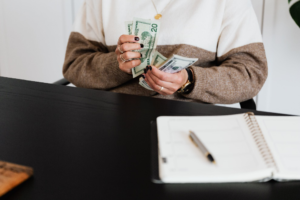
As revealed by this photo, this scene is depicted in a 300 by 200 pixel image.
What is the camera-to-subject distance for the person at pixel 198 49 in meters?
1.14

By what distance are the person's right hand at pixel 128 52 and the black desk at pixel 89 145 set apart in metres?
0.19

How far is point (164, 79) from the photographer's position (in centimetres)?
100

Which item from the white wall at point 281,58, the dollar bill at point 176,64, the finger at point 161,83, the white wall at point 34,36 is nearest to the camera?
the dollar bill at point 176,64

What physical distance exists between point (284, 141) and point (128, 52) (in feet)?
1.94

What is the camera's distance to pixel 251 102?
1.22 m

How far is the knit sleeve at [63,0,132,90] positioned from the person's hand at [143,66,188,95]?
7.7 inches

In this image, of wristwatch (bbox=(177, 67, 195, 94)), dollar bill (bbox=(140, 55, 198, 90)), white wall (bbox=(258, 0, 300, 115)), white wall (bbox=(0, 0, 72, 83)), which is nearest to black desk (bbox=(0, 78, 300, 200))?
dollar bill (bbox=(140, 55, 198, 90))

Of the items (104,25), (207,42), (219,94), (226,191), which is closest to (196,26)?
(207,42)

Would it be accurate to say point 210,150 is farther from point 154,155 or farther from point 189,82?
point 189,82

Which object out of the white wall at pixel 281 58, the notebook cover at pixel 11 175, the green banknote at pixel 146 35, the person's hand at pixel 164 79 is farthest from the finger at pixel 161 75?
the white wall at pixel 281 58

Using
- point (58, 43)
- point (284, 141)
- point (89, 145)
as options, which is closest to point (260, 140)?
point (284, 141)

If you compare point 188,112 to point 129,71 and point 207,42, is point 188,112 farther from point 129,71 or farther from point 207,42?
point 207,42

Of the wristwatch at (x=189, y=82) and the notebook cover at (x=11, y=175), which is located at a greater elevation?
the notebook cover at (x=11, y=175)

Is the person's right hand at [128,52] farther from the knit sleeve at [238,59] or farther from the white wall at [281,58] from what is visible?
the white wall at [281,58]
